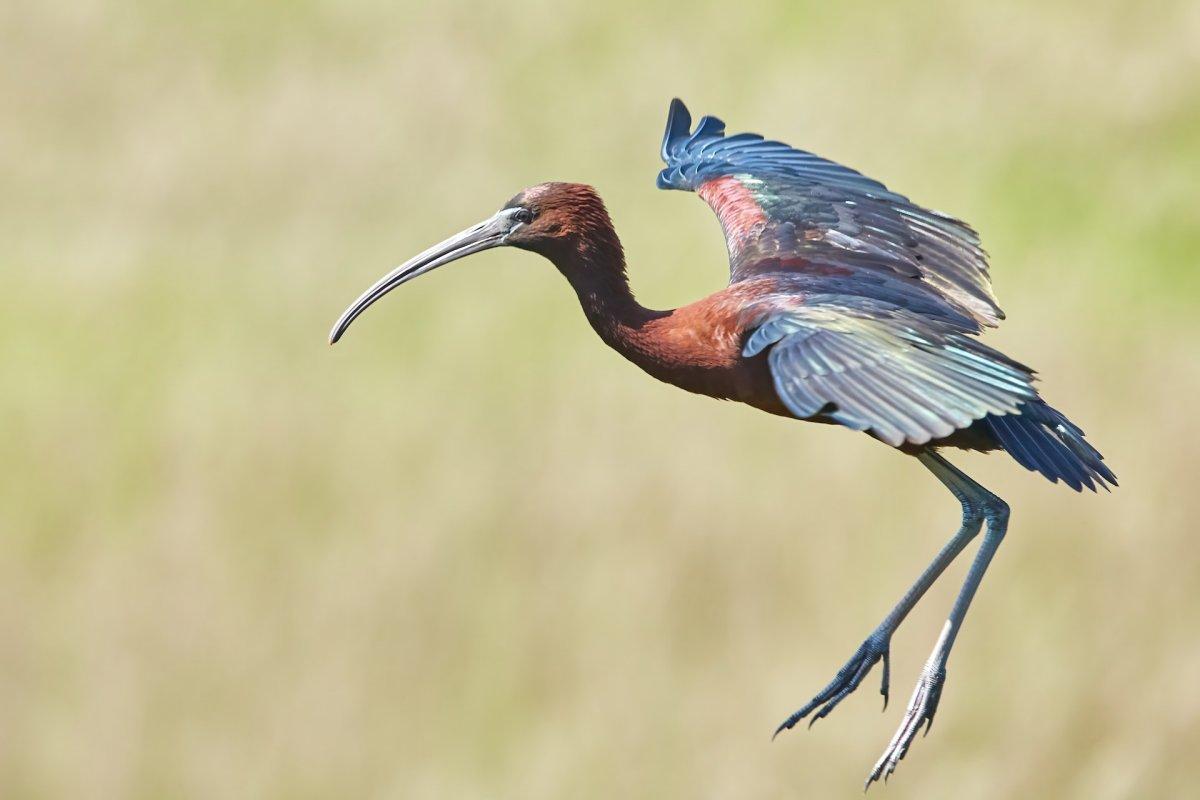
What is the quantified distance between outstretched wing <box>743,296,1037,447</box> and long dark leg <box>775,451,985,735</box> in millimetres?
1354

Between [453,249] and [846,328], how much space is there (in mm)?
2348

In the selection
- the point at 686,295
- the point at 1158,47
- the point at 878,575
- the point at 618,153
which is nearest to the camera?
the point at 878,575

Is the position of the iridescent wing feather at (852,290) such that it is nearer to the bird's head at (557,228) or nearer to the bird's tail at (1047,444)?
the bird's tail at (1047,444)

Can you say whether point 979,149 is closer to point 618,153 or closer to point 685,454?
point 618,153

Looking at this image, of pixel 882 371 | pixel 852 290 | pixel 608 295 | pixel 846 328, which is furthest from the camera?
pixel 852 290

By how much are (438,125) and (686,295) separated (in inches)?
178

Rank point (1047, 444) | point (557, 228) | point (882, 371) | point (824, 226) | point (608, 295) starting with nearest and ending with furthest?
point (882, 371) < point (1047, 444) < point (608, 295) < point (557, 228) < point (824, 226)

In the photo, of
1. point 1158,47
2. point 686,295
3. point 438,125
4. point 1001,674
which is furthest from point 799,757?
point 1158,47

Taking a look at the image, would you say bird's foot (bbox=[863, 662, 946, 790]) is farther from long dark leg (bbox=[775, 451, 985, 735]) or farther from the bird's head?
the bird's head

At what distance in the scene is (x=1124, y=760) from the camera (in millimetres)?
23297

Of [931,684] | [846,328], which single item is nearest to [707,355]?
[846,328]

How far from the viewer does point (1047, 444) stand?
12.2 metres

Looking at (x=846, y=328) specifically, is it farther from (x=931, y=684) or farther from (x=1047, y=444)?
(x=931, y=684)

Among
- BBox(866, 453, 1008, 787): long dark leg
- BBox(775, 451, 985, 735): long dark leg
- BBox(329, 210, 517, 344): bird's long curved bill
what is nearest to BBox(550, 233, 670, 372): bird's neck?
BBox(329, 210, 517, 344): bird's long curved bill
